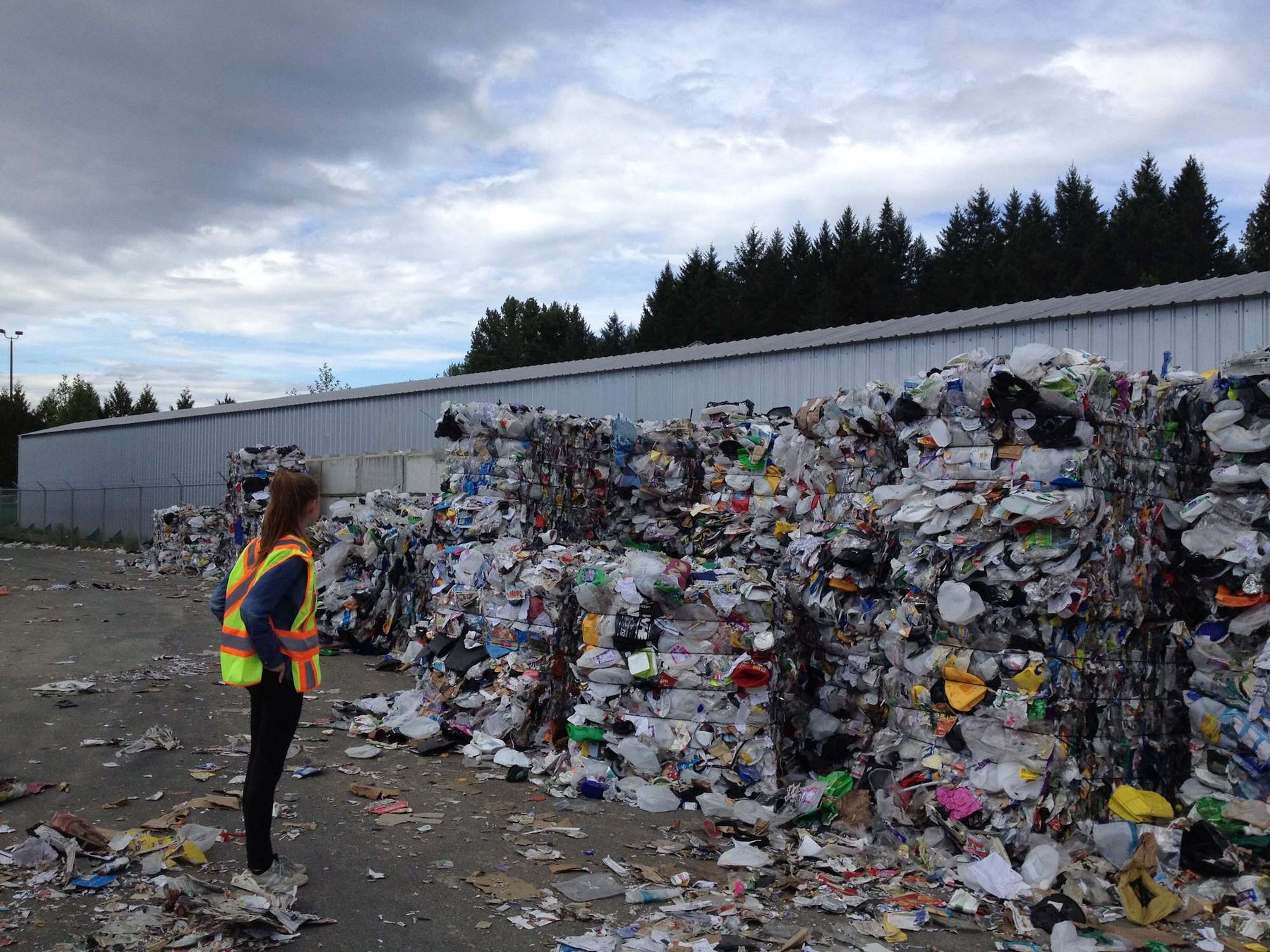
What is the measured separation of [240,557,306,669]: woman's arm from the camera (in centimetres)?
314

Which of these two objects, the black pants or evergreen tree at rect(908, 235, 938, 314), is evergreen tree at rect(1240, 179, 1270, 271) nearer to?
evergreen tree at rect(908, 235, 938, 314)

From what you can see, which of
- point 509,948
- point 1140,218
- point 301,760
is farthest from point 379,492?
point 1140,218

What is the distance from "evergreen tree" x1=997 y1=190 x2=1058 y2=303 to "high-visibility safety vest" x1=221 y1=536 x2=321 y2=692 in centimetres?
2773

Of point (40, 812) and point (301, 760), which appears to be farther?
point (301, 760)

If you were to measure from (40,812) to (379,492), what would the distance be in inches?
239

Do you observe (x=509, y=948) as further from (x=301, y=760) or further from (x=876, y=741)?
(x=301, y=760)

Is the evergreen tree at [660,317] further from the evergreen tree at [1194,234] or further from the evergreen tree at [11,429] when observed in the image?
the evergreen tree at [11,429]

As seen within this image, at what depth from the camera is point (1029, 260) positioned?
2919 cm

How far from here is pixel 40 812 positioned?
13.3 ft

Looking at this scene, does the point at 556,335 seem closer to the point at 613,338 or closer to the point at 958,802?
the point at 613,338

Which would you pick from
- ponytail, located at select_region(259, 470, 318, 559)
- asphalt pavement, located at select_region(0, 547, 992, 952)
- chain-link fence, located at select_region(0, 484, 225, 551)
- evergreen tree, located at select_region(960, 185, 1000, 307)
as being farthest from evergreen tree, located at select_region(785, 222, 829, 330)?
ponytail, located at select_region(259, 470, 318, 559)

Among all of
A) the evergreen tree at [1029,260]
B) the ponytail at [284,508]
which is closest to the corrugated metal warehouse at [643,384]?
the ponytail at [284,508]

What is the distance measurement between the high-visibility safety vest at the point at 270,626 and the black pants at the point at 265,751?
0.15 ft

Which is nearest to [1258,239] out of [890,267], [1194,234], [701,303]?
[1194,234]
